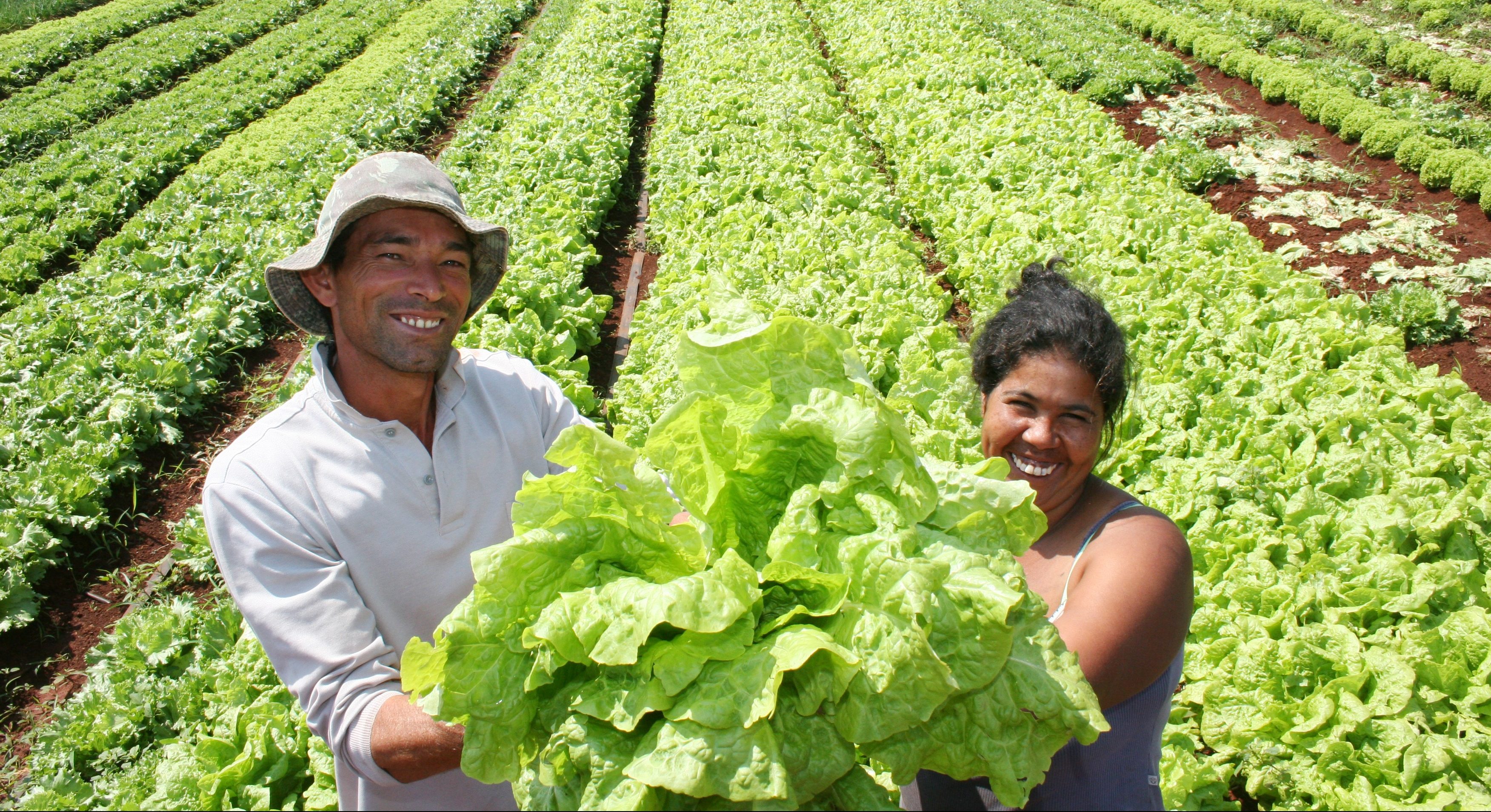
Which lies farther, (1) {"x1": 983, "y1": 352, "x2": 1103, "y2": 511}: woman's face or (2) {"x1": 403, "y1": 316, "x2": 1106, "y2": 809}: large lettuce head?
(1) {"x1": 983, "y1": 352, "x2": 1103, "y2": 511}: woman's face

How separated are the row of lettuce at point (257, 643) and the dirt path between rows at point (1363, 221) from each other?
723cm

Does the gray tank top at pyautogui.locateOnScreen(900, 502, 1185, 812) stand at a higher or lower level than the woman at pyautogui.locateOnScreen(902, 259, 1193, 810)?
lower

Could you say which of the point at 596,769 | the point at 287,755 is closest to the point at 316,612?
the point at 596,769

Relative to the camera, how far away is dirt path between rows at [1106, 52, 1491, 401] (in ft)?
23.3

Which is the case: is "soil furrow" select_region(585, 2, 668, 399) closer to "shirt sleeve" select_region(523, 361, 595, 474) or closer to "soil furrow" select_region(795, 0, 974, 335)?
"soil furrow" select_region(795, 0, 974, 335)

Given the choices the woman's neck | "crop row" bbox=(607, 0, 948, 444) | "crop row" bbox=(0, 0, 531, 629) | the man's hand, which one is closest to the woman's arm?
the woman's neck

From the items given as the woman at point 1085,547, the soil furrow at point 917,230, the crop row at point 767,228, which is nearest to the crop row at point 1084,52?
the soil furrow at point 917,230

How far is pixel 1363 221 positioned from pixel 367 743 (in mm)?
11292

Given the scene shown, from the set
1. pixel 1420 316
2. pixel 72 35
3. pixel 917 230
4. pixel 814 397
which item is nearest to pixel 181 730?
pixel 814 397

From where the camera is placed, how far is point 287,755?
10.8 ft

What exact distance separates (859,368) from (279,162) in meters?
13.1

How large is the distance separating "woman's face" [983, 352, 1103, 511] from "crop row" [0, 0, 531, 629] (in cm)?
611

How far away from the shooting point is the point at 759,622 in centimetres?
174

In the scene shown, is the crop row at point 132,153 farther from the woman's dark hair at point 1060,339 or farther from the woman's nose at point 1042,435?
the woman's nose at point 1042,435
